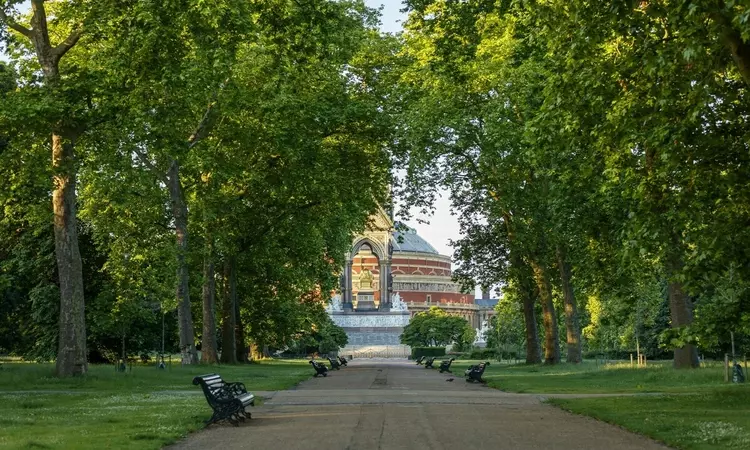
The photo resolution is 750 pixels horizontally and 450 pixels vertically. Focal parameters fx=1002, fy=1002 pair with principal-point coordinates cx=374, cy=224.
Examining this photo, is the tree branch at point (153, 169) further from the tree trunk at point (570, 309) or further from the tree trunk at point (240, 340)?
the tree trunk at point (240, 340)

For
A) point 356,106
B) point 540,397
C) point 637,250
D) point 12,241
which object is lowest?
point 540,397

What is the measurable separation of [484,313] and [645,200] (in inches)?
7148

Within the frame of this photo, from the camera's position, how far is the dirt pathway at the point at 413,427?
14.4 metres

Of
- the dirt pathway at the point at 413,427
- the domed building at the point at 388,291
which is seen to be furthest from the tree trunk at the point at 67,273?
the domed building at the point at 388,291

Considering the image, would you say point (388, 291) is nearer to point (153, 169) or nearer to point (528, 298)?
point (528, 298)

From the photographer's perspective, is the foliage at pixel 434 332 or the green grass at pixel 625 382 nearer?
the green grass at pixel 625 382

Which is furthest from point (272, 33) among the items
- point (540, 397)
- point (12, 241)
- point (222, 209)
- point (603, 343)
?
point (603, 343)

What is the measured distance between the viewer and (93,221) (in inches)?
1833

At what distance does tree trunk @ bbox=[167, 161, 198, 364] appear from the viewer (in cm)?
4228

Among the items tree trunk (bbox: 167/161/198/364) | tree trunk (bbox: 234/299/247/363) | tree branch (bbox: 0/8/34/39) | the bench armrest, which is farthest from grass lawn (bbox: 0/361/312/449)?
tree trunk (bbox: 234/299/247/363)

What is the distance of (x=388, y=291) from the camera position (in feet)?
488

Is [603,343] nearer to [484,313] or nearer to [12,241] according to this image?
[12,241]

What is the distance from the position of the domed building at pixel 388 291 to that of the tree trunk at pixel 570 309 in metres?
72.5

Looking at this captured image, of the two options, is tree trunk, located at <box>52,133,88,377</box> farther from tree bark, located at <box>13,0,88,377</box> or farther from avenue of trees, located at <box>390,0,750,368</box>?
avenue of trees, located at <box>390,0,750,368</box>
